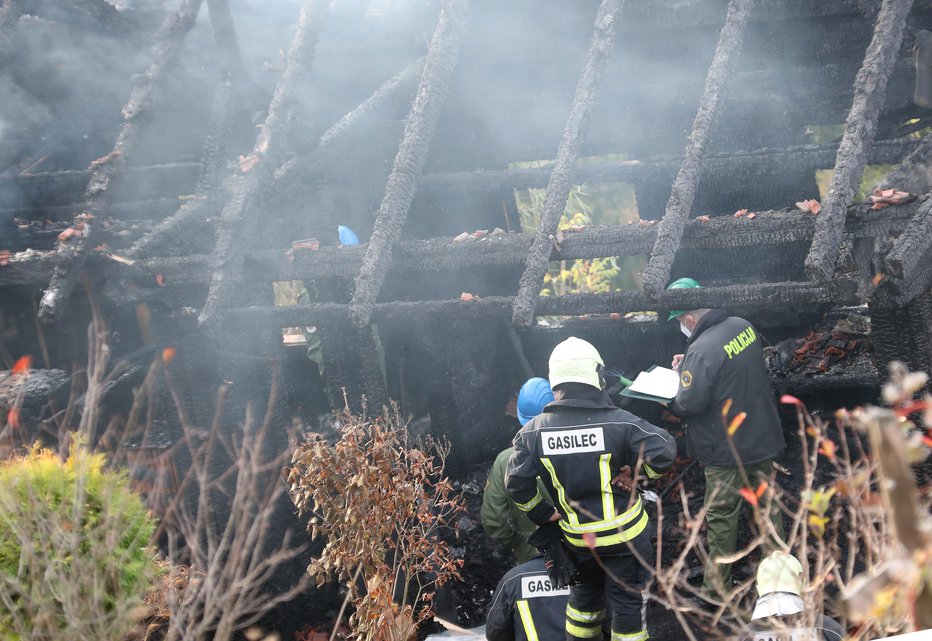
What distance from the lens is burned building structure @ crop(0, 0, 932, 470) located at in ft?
19.4

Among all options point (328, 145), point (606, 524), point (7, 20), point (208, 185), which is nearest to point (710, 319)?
point (606, 524)

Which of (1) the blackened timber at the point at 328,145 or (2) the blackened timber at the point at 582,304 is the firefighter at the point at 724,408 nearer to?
(2) the blackened timber at the point at 582,304

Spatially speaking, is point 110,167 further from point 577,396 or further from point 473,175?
point 577,396

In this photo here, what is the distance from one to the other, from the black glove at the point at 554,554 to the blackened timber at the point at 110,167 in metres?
4.29

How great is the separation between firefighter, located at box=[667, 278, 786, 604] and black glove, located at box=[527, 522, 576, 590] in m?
1.14

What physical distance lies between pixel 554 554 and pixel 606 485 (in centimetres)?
53

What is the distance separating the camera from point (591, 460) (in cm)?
454

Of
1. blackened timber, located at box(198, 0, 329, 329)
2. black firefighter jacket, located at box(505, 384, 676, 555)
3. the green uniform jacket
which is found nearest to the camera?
black firefighter jacket, located at box(505, 384, 676, 555)

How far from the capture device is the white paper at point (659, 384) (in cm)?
582

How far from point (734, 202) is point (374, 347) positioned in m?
3.55

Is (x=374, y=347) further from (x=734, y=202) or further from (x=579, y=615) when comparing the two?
(x=734, y=202)

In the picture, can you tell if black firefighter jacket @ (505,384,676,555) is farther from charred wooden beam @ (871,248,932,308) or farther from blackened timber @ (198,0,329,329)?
blackened timber @ (198,0,329,329)

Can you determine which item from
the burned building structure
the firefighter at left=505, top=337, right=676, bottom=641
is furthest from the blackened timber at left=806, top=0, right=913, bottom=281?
the firefighter at left=505, top=337, right=676, bottom=641

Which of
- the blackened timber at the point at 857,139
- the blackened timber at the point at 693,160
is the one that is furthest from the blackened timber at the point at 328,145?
the blackened timber at the point at 857,139
